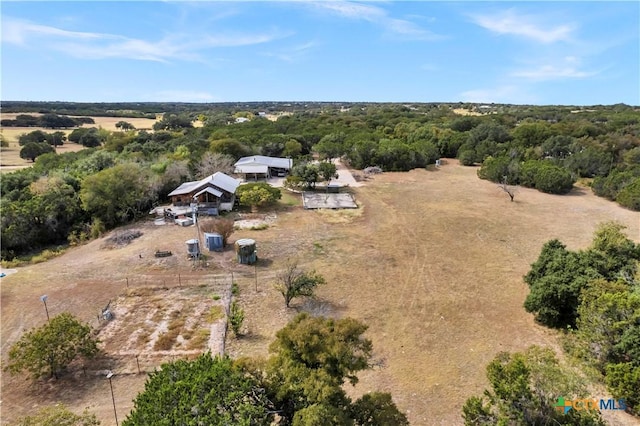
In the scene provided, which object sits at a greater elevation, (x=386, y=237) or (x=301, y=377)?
(x=301, y=377)

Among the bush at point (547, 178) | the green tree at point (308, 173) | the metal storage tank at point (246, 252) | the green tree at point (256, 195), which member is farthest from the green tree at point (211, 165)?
the bush at point (547, 178)

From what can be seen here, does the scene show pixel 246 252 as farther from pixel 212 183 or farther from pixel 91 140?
pixel 91 140

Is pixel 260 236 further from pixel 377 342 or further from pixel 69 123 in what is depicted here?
pixel 69 123

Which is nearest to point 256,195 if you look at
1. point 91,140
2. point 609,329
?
point 609,329

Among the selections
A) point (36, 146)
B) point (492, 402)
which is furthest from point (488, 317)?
point (36, 146)

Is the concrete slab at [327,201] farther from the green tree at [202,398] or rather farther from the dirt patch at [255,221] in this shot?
the green tree at [202,398]

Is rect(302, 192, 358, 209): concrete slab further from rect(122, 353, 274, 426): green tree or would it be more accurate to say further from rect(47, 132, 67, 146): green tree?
rect(47, 132, 67, 146): green tree

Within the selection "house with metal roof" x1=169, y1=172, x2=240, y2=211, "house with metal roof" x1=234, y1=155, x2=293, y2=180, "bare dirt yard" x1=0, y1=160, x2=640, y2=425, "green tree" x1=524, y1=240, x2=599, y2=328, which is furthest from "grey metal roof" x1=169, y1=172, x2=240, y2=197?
"green tree" x1=524, y1=240, x2=599, y2=328
